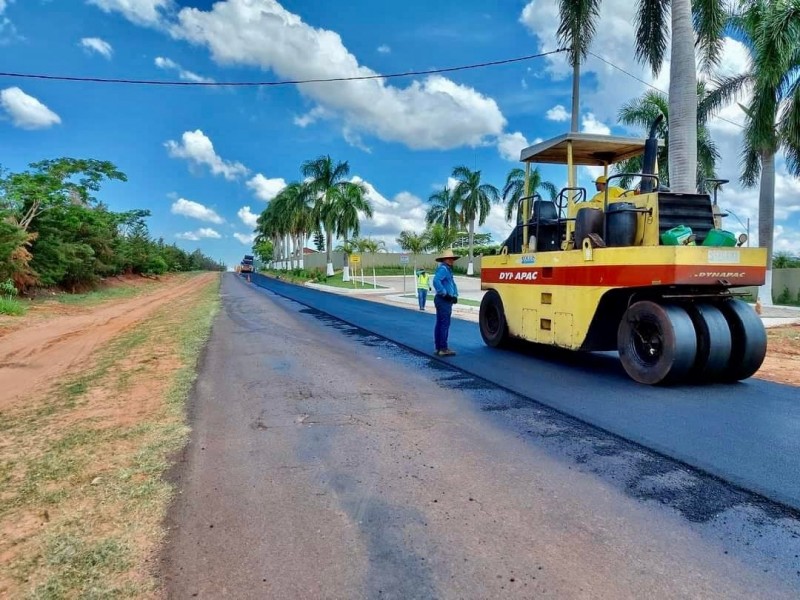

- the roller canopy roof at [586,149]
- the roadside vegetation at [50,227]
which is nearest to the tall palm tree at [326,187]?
the roadside vegetation at [50,227]

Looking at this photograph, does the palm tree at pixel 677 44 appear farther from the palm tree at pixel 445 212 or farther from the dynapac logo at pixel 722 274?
the palm tree at pixel 445 212

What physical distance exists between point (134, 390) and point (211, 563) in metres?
4.44

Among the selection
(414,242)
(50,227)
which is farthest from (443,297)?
(414,242)

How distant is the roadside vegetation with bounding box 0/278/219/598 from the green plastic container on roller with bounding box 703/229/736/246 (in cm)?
614

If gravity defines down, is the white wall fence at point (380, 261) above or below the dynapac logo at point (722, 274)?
above

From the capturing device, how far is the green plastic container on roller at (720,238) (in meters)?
6.34

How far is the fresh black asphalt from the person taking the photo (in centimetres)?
399

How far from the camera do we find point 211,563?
2.73m

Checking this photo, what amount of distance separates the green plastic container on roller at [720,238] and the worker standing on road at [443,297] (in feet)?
11.3

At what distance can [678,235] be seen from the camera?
643 cm

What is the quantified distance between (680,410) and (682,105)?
865 cm

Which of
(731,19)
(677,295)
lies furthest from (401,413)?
(731,19)

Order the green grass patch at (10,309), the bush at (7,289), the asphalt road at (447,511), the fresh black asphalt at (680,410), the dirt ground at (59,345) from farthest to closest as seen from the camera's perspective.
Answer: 1. the bush at (7,289)
2. the green grass patch at (10,309)
3. the dirt ground at (59,345)
4. the fresh black asphalt at (680,410)
5. the asphalt road at (447,511)

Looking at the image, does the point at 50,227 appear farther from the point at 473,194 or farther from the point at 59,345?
the point at 473,194
